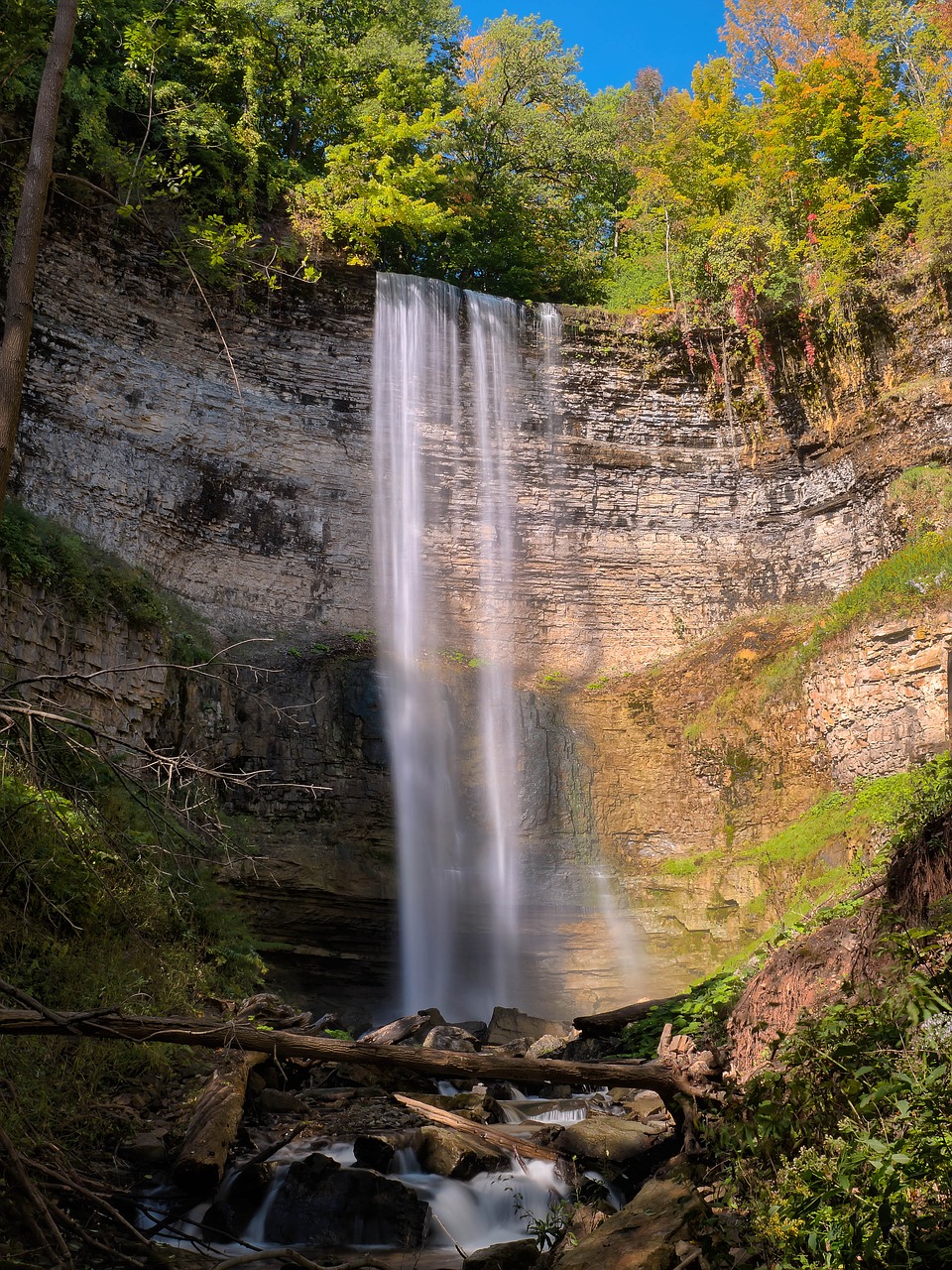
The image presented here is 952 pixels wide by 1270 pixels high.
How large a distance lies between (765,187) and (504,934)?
629 inches

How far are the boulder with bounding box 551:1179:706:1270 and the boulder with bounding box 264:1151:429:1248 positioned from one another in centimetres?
117

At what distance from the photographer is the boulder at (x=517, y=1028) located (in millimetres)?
10758

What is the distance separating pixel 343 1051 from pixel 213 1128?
4.97 feet

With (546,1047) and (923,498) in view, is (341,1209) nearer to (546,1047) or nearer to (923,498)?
(546,1047)

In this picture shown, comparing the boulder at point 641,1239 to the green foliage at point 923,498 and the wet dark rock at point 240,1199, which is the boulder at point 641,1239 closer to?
the wet dark rock at point 240,1199

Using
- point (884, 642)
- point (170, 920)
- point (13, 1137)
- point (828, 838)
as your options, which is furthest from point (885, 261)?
point (13, 1137)

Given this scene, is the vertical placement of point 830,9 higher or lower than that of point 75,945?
higher

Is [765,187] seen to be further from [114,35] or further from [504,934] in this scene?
[504,934]

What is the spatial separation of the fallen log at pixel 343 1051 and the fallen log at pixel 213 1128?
0.24 m

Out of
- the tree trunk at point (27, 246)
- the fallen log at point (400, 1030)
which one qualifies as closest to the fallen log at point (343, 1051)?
the tree trunk at point (27, 246)

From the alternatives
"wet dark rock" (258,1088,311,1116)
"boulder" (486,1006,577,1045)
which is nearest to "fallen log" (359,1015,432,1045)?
"boulder" (486,1006,577,1045)

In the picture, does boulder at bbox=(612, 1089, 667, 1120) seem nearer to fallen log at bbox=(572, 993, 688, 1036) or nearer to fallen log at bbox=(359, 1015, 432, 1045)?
fallen log at bbox=(572, 993, 688, 1036)

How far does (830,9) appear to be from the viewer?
2283cm

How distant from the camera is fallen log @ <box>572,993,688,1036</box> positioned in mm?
10016
